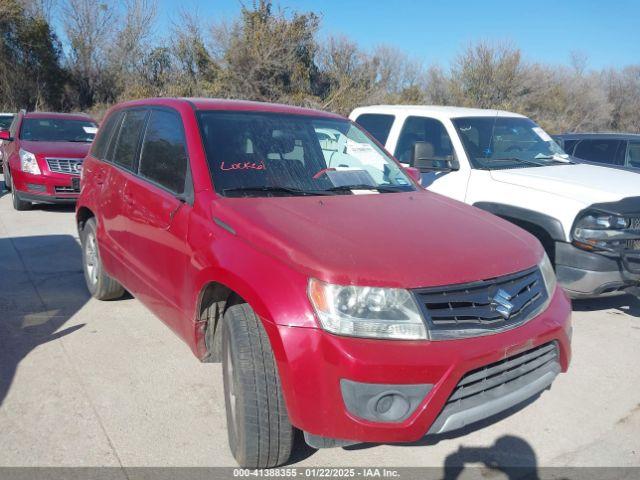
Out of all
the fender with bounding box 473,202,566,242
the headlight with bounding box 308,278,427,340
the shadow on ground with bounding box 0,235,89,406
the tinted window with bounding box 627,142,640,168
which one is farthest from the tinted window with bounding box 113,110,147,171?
the tinted window with bounding box 627,142,640,168

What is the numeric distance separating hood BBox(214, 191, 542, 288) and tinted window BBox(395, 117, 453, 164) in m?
2.81

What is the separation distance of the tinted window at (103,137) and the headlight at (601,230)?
3.99m

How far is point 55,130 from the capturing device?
34.8 ft

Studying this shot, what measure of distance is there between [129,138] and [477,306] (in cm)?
310

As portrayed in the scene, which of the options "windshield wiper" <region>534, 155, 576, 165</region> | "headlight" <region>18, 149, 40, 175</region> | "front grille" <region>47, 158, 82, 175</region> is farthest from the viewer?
"front grille" <region>47, 158, 82, 175</region>

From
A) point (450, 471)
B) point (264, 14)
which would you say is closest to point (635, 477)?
point (450, 471)

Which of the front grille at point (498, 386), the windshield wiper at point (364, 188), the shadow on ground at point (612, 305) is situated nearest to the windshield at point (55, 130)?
the windshield wiper at point (364, 188)

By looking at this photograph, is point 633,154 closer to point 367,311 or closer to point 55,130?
point 367,311

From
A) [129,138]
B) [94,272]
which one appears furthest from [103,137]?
[94,272]

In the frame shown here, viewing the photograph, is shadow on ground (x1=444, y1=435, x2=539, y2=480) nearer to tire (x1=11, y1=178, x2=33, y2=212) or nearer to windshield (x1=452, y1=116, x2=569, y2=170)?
windshield (x1=452, y1=116, x2=569, y2=170)

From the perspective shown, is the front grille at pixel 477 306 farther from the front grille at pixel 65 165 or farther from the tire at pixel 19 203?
the tire at pixel 19 203

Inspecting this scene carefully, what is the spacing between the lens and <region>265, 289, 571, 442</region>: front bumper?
240 centimetres

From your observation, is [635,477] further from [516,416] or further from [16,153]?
[16,153]

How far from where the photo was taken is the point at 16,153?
9.70m
